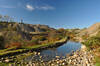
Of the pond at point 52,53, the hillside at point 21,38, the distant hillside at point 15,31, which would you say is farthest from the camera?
the distant hillside at point 15,31

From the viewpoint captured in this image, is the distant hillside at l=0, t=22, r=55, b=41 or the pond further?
the distant hillside at l=0, t=22, r=55, b=41

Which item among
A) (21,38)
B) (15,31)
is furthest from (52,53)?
(15,31)

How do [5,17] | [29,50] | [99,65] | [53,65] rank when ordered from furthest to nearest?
[5,17]
[29,50]
[53,65]
[99,65]

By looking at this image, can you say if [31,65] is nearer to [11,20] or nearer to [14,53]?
[14,53]

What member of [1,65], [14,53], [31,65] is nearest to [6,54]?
[14,53]

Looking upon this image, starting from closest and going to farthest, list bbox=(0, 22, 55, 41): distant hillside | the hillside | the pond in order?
the pond → the hillside → bbox=(0, 22, 55, 41): distant hillside

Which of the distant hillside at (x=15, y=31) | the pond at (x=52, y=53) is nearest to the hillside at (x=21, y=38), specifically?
the distant hillside at (x=15, y=31)

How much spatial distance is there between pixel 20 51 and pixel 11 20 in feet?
231

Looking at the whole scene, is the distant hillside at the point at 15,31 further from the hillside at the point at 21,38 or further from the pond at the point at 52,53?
the pond at the point at 52,53

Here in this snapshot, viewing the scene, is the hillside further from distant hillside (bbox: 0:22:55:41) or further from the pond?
the pond

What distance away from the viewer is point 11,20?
75250mm

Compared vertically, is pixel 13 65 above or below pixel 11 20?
below

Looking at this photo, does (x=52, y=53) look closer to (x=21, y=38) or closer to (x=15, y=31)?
(x=21, y=38)

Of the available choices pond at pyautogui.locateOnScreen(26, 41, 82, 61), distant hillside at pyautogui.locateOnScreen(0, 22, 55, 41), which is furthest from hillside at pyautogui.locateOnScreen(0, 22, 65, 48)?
pond at pyautogui.locateOnScreen(26, 41, 82, 61)
